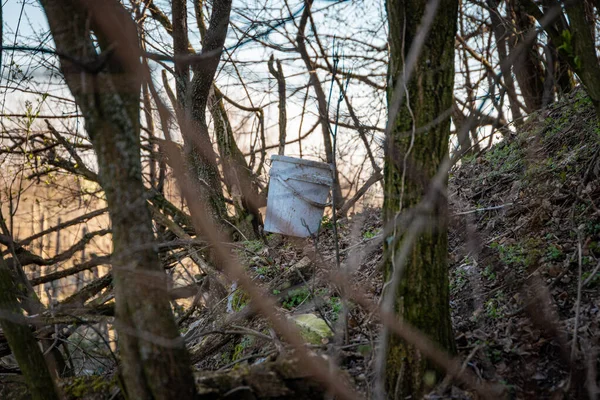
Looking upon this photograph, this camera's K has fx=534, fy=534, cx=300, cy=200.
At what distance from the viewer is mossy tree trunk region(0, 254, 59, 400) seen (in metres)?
3.61

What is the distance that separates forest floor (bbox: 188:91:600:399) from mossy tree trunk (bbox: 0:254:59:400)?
4.02ft

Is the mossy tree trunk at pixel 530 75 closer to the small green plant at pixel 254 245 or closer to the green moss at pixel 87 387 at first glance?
the small green plant at pixel 254 245

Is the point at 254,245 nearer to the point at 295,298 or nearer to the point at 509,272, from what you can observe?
the point at 295,298

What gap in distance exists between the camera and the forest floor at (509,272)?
11.0ft

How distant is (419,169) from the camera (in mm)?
3096

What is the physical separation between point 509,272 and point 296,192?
2.65 m

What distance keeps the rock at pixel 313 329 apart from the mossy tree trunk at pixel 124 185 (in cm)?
134

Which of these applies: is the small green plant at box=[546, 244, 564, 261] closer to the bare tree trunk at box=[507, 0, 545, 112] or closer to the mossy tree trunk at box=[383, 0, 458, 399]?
the mossy tree trunk at box=[383, 0, 458, 399]

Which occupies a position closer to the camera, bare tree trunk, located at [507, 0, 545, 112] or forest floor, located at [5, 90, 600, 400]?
forest floor, located at [5, 90, 600, 400]

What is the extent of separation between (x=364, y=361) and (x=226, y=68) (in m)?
5.51

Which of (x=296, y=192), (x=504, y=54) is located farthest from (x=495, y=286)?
(x=504, y=54)

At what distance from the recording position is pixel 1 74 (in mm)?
4066

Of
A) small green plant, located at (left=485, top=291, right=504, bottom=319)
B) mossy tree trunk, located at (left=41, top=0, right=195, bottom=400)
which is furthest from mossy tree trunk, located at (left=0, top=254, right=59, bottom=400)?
small green plant, located at (left=485, top=291, right=504, bottom=319)

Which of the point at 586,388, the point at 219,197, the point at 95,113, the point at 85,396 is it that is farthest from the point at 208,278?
the point at 586,388
